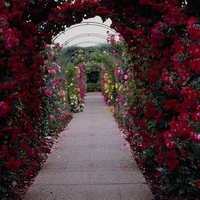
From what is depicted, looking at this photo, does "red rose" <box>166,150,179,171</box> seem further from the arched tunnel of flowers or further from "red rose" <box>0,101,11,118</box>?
"red rose" <box>0,101,11,118</box>

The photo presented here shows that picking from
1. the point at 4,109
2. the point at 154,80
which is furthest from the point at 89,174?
the point at 4,109

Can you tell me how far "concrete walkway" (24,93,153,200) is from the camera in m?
4.70

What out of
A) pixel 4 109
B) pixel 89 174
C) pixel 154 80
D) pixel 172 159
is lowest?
pixel 89 174

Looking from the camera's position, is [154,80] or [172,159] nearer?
[172,159]

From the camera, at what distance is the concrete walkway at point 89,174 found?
470 cm

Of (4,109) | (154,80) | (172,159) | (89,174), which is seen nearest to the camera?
(4,109)

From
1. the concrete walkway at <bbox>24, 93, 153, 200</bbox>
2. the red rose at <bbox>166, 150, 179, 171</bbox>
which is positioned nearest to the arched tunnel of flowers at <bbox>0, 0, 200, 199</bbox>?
the red rose at <bbox>166, 150, 179, 171</bbox>

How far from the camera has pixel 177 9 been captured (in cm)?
436

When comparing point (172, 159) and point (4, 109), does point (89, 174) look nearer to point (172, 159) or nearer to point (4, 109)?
point (172, 159)

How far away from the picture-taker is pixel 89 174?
18.7 ft

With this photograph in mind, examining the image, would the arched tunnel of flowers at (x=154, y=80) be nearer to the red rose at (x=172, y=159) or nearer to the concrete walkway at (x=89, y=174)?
the red rose at (x=172, y=159)

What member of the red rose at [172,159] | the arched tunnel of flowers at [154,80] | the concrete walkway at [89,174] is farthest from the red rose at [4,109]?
the red rose at [172,159]

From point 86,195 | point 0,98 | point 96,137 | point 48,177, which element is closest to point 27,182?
point 48,177

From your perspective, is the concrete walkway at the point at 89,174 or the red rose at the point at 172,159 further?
the concrete walkway at the point at 89,174
